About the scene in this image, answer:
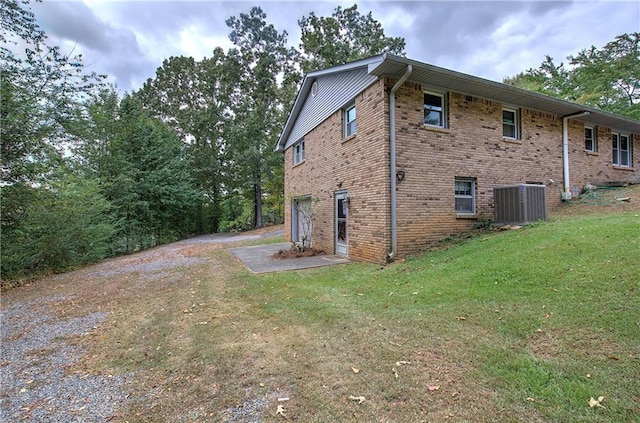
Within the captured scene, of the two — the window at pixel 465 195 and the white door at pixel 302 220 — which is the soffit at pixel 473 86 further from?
the white door at pixel 302 220

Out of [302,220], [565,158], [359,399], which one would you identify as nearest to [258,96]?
[302,220]

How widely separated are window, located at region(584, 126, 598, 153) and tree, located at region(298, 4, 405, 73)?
15713 mm

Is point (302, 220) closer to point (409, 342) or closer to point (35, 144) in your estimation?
point (35, 144)

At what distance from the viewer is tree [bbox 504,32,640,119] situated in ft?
65.6

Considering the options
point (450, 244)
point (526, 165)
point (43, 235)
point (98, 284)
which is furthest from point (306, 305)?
point (43, 235)

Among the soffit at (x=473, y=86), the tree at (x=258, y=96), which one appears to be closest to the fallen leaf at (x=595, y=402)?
the soffit at (x=473, y=86)

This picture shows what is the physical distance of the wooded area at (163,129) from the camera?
866 cm

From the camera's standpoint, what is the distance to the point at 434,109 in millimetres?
8742

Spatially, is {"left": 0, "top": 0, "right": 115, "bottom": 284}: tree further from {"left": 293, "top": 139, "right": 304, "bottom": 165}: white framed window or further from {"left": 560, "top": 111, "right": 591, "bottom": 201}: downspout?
{"left": 560, "top": 111, "right": 591, "bottom": 201}: downspout

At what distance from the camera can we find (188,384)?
2910 mm

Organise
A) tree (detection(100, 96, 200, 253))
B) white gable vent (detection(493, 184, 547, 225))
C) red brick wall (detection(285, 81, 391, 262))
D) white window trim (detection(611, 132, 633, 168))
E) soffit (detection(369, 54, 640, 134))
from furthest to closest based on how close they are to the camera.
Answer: tree (detection(100, 96, 200, 253)) → white window trim (detection(611, 132, 633, 168)) → white gable vent (detection(493, 184, 547, 225)) → red brick wall (detection(285, 81, 391, 262)) → soffit (detection(369, 54, 640, 134))

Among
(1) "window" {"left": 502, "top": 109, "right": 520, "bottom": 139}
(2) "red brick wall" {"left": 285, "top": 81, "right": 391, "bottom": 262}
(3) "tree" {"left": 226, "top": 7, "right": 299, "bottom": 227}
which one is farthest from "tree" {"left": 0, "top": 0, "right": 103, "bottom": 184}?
(3) "tree" {"left": 226, "top": 7, "right": 299, "bottom": 227}

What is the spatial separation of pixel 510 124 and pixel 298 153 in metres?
8.91

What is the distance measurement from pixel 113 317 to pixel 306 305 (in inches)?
127
